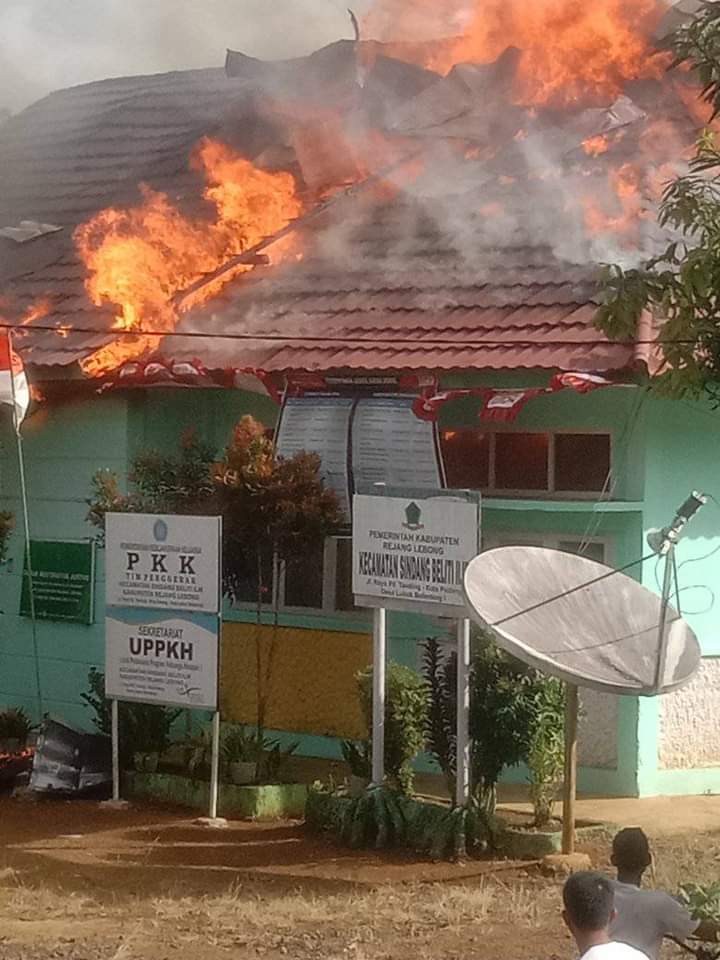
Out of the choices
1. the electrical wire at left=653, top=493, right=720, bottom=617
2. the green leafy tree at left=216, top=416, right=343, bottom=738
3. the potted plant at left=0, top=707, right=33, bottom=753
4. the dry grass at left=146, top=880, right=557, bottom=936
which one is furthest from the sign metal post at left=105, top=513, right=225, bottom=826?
the electrical wire at left=653, top=493, right=720, bottom=617

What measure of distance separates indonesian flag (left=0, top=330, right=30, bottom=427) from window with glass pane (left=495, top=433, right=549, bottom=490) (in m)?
4.50

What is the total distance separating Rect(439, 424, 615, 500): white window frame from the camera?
14312mm

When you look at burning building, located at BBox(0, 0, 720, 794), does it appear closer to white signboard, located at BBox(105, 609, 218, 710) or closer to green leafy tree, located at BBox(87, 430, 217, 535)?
green leafy tree, located at BBox(87, 430, 217, 535)

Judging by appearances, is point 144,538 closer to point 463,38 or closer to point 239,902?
point 239,902

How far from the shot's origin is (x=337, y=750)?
15.5 m

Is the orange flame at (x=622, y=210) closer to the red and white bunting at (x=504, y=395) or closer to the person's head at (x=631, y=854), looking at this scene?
the red and white bunting at (x=504, y=395)

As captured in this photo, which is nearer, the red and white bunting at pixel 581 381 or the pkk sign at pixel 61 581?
the red and white bunting at pixel 581 381

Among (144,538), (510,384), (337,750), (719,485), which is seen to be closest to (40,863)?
(144,538)

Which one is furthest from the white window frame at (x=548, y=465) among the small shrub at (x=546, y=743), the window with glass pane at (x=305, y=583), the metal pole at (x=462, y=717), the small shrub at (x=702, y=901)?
the small shrub at (x=702, y=901)

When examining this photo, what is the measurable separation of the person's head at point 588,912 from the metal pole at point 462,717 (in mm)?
6313

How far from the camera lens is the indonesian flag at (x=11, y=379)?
→ 1522cm

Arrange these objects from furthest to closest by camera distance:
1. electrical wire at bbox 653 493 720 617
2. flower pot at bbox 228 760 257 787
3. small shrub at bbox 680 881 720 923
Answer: electrical wire at bbox 653 493 720 617
flower pot at bbox 228 760 257 787
small shrub at bbox 680 881 720 923

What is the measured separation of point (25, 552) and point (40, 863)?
19.2ft

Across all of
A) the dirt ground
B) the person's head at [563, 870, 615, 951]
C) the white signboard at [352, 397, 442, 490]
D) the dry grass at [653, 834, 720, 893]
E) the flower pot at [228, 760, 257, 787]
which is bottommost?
the dirt ground
